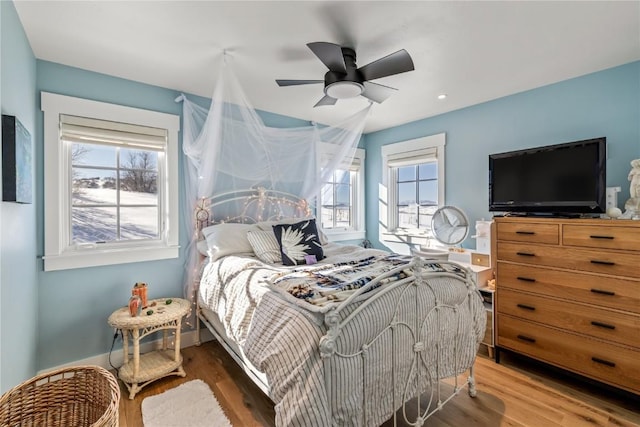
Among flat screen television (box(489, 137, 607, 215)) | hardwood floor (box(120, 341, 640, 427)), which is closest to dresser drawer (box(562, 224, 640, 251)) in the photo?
flat screen television (box(489, 137, 607, 215))

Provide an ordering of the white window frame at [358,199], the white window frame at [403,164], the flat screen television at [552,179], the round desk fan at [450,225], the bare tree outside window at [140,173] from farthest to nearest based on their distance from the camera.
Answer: the white window frame at [358,199], the white window frame at [403,164], the round desk fan at [450,225], the bare tree outside window at [140,173], the flat screen television at [552,179]

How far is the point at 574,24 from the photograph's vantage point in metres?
1.87

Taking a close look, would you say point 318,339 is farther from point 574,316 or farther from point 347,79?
point 574,316

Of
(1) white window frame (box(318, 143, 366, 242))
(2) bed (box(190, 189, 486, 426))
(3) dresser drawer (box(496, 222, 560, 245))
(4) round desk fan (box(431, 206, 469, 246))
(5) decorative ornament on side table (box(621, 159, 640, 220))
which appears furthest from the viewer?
(1) white window frame (box(318, 143, 366, 242))

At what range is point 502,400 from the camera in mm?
2092

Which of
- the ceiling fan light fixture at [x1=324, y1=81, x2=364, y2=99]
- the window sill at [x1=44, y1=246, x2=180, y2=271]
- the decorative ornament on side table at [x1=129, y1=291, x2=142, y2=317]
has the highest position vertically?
the ceiling fan light fixture at [x1=324, y1=81, x2=364, y2=99]

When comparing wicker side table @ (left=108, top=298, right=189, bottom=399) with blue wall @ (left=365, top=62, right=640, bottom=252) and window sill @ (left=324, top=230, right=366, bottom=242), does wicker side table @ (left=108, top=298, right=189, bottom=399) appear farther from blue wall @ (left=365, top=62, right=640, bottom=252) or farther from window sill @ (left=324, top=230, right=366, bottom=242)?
blue wall @ (left=365, top=62, right=640, bottom=252)

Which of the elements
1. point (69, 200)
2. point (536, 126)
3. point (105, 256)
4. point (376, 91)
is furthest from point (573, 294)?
point (69, 200)

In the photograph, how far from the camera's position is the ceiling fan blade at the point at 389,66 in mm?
1821

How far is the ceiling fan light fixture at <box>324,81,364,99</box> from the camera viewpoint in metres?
2.06

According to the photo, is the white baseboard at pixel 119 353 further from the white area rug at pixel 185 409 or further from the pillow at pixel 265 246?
the pillow at pixel 265 246

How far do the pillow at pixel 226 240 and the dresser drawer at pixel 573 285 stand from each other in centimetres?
231

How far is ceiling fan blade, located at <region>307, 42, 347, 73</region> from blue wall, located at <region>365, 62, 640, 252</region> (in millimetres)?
2044

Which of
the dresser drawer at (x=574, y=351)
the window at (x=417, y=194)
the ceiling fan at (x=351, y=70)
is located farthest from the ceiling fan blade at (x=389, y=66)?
the dresser drawer at (x=574, y=351)
